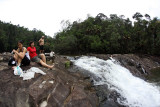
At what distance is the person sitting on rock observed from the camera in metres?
4.96

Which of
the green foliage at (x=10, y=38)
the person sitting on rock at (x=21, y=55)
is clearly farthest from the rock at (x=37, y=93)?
the green foliage at (x=10, y=38)

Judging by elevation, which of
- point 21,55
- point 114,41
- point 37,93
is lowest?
point 37,93

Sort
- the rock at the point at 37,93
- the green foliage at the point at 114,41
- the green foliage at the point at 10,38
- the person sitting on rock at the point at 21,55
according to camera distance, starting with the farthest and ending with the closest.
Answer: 1. the green foliage at the point at 10,38
2. the green foliage at the point at 114,41
3. the person sitting on rock at the point at 21,55
4. the rock at the point at 37,93

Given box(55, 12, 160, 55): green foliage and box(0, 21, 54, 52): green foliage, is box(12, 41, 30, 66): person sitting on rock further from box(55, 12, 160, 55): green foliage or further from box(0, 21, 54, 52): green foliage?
box(0, 21, 54, 52): green foliage

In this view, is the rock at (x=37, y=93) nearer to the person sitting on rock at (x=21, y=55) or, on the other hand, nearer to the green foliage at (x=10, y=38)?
the person sitting on rock at (x=21, y=55)

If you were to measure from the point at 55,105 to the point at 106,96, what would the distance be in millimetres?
2879

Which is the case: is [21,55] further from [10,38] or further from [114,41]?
[10,38]

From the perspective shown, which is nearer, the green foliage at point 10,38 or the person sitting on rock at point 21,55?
the person sitting on rock at point 21,55

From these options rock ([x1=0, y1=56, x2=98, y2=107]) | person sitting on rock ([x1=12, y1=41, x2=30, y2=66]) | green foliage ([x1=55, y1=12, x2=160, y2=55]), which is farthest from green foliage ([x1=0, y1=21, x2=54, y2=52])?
rock ([x1=0, y1=56, x2=98, y2=107])

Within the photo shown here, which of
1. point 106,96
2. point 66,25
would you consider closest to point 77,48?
point 66,25

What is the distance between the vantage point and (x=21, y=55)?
4969mm

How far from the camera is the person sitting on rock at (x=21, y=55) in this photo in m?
4.96

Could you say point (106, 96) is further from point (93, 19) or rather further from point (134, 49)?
point (93, 19)

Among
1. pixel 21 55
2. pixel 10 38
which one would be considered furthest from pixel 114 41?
pixel 10 38
